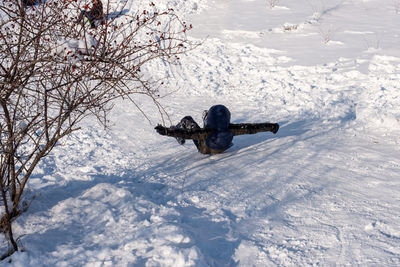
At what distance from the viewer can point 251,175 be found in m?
5.34

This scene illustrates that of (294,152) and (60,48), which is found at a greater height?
(60,48)

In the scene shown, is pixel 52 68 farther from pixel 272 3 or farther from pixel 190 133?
pixel 272 3

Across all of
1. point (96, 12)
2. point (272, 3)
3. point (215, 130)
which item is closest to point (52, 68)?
point (96, 12)

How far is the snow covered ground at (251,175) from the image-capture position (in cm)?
343

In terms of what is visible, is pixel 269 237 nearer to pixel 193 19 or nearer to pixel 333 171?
pixel 333 171

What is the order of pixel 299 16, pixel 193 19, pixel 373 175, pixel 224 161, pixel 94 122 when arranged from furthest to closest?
pixel 193 19 < pixel 299 16 < pixel 94 122 < pixel 224 161 < pixel 373 175

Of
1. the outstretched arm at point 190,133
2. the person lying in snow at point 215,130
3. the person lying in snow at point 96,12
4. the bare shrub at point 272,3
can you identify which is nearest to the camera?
the person lying in snow at point 96,12

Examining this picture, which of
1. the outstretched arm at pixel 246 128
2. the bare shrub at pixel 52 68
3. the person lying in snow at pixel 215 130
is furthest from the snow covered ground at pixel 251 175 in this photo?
the bare shrub at pixel 52 68

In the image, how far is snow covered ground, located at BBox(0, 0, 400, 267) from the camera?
11.2ft

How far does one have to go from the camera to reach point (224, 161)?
19.6ft

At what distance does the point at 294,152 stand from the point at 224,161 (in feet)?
4.14

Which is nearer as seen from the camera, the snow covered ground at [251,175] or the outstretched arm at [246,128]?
the snow covered ground at [251,175]

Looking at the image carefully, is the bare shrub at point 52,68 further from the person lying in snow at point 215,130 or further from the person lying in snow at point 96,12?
the person lying in snow at point 215,130

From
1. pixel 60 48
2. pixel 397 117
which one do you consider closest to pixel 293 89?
pixel 397 117
